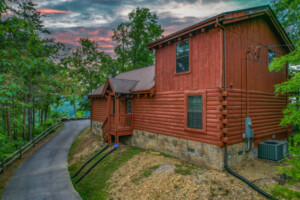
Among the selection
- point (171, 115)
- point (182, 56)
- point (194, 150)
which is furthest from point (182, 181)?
point (182, 56)

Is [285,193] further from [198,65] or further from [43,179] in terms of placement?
[43,179]

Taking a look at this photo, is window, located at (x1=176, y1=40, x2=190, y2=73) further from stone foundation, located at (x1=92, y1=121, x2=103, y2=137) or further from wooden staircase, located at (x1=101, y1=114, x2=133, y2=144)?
stone foundation, located at (x1=92, y1=121, x2=103, y2=137)

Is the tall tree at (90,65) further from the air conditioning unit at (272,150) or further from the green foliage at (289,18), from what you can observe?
the air conditioning unit at (272,150)

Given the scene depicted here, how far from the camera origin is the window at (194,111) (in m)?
8.77

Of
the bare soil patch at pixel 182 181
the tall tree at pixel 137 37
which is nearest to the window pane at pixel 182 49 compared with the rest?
the bare soil patch at pixel 182 181

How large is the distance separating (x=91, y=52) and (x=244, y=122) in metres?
28.6

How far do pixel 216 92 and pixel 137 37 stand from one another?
2413 centimetres

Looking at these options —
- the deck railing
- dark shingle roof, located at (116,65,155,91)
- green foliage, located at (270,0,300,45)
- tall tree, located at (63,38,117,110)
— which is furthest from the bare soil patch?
tall tree, located at (63,38,117,110)

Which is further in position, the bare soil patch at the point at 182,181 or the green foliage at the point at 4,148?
the green foliage at the point at 4,148

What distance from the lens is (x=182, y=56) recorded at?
9.88 m

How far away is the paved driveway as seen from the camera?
860 cm

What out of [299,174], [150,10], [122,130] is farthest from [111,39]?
[299,174]

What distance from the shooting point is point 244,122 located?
346 inches

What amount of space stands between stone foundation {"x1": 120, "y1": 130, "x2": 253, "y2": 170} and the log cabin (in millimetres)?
44
